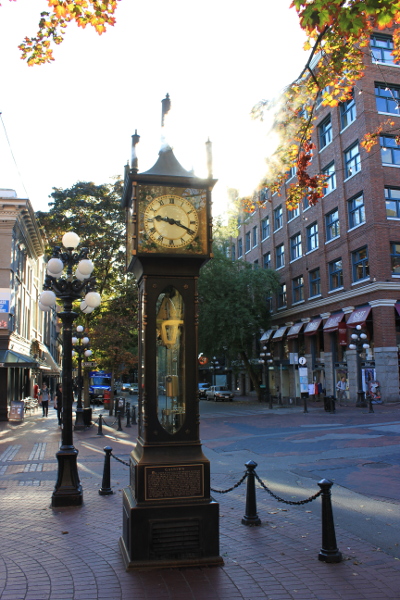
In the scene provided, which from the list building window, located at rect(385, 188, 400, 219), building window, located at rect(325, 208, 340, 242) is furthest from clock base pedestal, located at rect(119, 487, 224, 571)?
building window, located at rect(325, 208, 340, 242)

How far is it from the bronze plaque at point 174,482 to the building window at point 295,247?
3495 centimetres

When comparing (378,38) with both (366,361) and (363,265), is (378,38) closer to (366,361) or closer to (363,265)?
(363,265)

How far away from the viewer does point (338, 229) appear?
3325 centimetres

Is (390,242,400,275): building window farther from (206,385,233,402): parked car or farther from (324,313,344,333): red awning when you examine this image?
(206,385,233,402): parked car

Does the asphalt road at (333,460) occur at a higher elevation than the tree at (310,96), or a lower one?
lower

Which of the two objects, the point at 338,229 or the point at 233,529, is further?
the point at 338,229

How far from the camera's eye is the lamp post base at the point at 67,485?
861 cm

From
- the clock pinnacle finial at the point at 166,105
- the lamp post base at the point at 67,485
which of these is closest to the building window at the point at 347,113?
the clock pinnacle finial at the point at 166,105

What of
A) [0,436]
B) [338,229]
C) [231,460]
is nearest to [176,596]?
[231,460]

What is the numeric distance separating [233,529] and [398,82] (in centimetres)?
2958

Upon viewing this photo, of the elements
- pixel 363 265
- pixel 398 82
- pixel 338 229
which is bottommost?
pixel 363 265

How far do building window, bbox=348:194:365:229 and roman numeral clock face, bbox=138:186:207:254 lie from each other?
25951 millimetres

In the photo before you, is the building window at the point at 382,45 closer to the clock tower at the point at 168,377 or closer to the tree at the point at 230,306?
the tree at the point at 230,306

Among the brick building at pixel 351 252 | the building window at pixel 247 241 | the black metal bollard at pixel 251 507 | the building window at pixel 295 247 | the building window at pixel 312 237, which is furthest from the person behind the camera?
the building window at pixel 247 241
